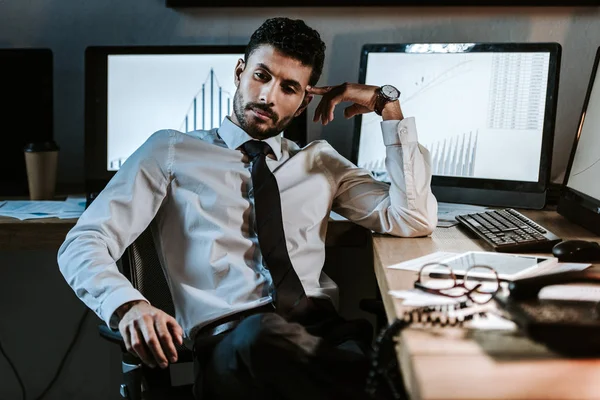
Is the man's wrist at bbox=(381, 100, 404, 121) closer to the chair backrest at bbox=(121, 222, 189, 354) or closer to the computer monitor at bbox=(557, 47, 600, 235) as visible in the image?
the computer monitor at bbox=(557, 47, 600, 235)

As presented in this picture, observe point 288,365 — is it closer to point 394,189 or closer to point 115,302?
point 115,302

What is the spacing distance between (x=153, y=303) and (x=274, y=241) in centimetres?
29

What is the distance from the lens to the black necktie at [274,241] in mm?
1659

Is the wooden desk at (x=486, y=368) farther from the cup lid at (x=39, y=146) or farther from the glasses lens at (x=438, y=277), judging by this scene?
the cup lid at (x=39, y=146)

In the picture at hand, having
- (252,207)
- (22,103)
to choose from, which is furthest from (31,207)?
(252,207)

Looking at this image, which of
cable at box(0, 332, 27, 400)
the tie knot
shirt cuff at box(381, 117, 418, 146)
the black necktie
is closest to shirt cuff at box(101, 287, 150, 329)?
the black necktie

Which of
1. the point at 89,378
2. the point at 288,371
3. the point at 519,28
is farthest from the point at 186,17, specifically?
the point at 288,371

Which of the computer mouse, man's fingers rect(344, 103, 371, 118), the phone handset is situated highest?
man's fingers rect(344, 103, 371, 118)

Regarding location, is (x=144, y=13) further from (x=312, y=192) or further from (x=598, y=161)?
(x=598, y=161)

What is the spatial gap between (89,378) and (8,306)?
35 centimetres

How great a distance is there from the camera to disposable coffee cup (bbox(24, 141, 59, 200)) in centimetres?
211

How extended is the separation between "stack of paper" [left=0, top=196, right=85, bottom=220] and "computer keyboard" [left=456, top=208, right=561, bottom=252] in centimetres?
97

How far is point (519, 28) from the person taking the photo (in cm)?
233

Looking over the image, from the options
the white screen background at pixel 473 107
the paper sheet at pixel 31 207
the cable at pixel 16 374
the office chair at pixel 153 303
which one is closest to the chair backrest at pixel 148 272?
the office chair at pixel 153 303
